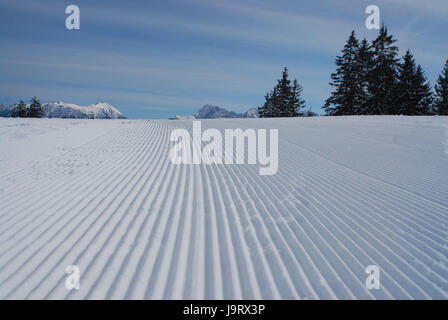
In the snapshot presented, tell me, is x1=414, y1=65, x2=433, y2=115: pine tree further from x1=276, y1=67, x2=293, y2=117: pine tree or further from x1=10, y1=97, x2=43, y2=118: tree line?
x1=10, y1=97, x2=43, y2=118: tree line

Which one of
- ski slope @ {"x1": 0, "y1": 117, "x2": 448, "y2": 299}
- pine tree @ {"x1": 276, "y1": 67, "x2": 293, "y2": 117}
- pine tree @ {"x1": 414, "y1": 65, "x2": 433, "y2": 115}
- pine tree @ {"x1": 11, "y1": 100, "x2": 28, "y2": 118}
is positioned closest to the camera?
ski slope @ {"x1": 0, "y1": 117, "x2": 448, "y2": 299}

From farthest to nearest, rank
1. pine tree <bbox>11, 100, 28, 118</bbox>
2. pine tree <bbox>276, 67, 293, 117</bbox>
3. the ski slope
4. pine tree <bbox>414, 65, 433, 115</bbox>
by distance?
pine tree <bbox>11, 100, 28, 118</bbox> < pine tree <bbox>276, 67, 293, 117</bbox> < pine tree <bbox>414, 65, 433, 115</bbox> < the ski slope

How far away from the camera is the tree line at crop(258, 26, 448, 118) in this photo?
28062mm

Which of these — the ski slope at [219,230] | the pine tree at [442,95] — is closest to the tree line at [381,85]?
the pine tree at [442,95]

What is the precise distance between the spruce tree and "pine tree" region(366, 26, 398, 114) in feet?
5.63

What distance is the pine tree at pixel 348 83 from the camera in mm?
32438

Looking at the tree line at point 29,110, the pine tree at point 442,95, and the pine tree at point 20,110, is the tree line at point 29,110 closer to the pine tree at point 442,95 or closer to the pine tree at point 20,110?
the pine tree at point 20,110

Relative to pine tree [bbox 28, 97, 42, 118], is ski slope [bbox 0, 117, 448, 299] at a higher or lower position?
lower

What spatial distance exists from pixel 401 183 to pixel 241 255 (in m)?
4.81

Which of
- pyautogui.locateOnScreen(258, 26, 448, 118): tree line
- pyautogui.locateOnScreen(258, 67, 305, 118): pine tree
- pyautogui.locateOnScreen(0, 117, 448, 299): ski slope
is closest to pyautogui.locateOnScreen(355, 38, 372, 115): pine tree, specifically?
pyautogui.locateOnScreen(258, 26, 448, 118): tree line

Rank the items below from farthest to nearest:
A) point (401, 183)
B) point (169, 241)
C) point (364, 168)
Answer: point (364, 168) < point (401, 183) < point (169, 241)

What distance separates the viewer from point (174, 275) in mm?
2715
